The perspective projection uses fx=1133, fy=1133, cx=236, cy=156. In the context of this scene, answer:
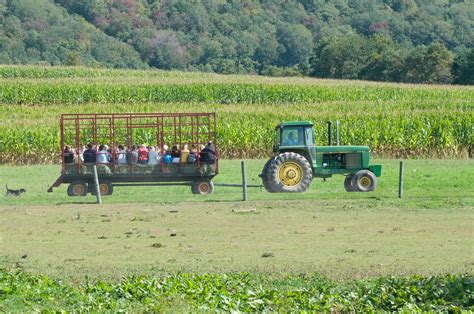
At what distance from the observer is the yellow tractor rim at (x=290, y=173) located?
102 feet

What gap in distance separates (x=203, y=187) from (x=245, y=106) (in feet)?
104

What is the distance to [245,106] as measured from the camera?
2506 inches

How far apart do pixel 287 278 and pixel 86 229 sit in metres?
8.19

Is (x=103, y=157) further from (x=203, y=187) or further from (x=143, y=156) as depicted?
(x=203, y=187)

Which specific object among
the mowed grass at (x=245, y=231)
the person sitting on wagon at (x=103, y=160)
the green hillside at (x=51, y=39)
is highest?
the green hillside at (x=51, y=39)

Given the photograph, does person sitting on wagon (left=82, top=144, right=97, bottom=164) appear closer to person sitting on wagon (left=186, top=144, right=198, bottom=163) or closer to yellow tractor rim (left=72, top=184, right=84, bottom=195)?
yellow tractor rim (left=72, top=184, right=84, bottom=195)

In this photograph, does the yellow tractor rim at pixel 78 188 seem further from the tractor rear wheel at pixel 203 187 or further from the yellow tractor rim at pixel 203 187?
the yellow tractor rim at pixel 203 187

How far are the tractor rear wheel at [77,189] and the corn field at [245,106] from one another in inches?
574

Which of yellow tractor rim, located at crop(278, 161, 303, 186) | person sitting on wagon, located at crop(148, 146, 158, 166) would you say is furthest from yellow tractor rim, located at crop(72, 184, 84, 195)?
yellow tractor rim, located at crop(278, 161, 303, 186)

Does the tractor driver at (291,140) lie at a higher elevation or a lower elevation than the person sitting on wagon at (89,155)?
higher


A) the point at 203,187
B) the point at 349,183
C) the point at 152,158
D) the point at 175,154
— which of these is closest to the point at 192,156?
the point at 175,154

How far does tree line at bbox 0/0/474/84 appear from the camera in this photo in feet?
462

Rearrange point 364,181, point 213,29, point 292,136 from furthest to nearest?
point 213,29, point 292,136, point 364,181

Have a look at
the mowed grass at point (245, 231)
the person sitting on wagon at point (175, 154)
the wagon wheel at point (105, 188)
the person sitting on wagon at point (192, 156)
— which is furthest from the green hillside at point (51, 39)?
the mowed grass at point (245, 231)
